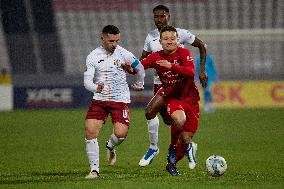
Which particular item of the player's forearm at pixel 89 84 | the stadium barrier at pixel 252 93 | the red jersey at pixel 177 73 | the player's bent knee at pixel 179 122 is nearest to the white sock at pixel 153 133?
the red jersey at pixel 177 73

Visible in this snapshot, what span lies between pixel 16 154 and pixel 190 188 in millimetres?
5758

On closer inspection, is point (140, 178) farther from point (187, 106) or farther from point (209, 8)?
point (209, 8)

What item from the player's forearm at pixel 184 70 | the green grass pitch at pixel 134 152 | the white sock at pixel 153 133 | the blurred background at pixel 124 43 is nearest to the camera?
the green grass pitch at pixel 134 152

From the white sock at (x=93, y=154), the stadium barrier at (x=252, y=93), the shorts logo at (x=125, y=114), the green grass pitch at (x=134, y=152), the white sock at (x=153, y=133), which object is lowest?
the stadium barrier at (x=252, y=93)

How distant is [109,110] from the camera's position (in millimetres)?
10992

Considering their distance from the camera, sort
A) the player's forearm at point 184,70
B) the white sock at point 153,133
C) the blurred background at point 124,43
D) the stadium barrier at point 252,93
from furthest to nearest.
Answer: the stadium barrier at point 252,93, the blurred background at point 124,43, the white sock at point 153,133, the player's forearm at point 184,70

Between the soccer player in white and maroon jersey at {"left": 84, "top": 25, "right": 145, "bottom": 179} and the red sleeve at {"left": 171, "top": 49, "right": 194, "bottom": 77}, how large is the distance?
1.77 ft

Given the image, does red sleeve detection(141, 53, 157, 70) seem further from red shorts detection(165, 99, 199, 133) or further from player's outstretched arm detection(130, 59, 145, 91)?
red shorts detection(165, 99, 199, 133)

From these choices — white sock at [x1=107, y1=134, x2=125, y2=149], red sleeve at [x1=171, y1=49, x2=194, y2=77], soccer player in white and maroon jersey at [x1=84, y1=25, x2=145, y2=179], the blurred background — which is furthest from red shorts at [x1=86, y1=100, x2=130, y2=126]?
the blurred background

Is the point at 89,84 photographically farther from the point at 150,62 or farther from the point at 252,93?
the point at 252,93

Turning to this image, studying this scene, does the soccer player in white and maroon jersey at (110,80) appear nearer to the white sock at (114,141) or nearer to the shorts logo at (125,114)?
the shorts logo at (125,114)

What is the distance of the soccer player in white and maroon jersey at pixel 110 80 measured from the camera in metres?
10.6

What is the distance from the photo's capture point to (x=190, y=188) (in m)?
8.93

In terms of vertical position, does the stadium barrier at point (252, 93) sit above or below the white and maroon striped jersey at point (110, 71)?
below
